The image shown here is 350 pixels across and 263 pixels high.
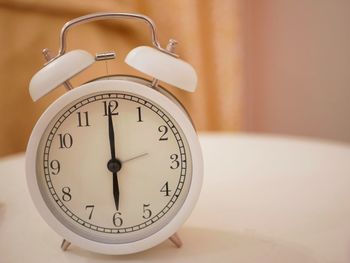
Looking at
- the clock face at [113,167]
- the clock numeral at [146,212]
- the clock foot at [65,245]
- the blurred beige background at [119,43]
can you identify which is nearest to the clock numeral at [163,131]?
the clock face at [113,167]

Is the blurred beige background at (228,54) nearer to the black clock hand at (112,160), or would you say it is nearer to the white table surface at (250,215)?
the white table surface at (250,215)

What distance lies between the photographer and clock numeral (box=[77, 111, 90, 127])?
694 millimetres

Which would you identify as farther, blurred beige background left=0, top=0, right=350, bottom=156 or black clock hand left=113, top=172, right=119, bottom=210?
blurred beige background left=0, top=0, right=350, bottom=156

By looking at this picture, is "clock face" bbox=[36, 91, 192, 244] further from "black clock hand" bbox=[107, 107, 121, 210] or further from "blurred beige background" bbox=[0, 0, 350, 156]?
"blurred beige background" bbox=[0, 0, 350, 156]

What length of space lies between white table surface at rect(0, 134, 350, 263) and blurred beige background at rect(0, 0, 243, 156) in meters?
0.37

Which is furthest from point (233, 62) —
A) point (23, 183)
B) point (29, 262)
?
point (29, 262)

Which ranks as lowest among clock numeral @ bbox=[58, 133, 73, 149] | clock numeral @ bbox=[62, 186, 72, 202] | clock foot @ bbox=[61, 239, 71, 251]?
clock foot @ bbox=[61, 239, 71, 251]

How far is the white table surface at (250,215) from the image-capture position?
722 millimetres

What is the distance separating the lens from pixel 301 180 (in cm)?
100

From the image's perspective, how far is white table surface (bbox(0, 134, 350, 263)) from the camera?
72 centimetres

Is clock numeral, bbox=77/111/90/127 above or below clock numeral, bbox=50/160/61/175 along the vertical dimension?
above

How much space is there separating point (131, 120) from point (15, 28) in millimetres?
914

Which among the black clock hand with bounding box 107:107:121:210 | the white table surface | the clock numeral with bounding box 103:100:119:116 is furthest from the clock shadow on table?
the clock numeral with bounding box 103:100:119:116

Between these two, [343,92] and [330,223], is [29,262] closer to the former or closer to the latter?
[330,223]
